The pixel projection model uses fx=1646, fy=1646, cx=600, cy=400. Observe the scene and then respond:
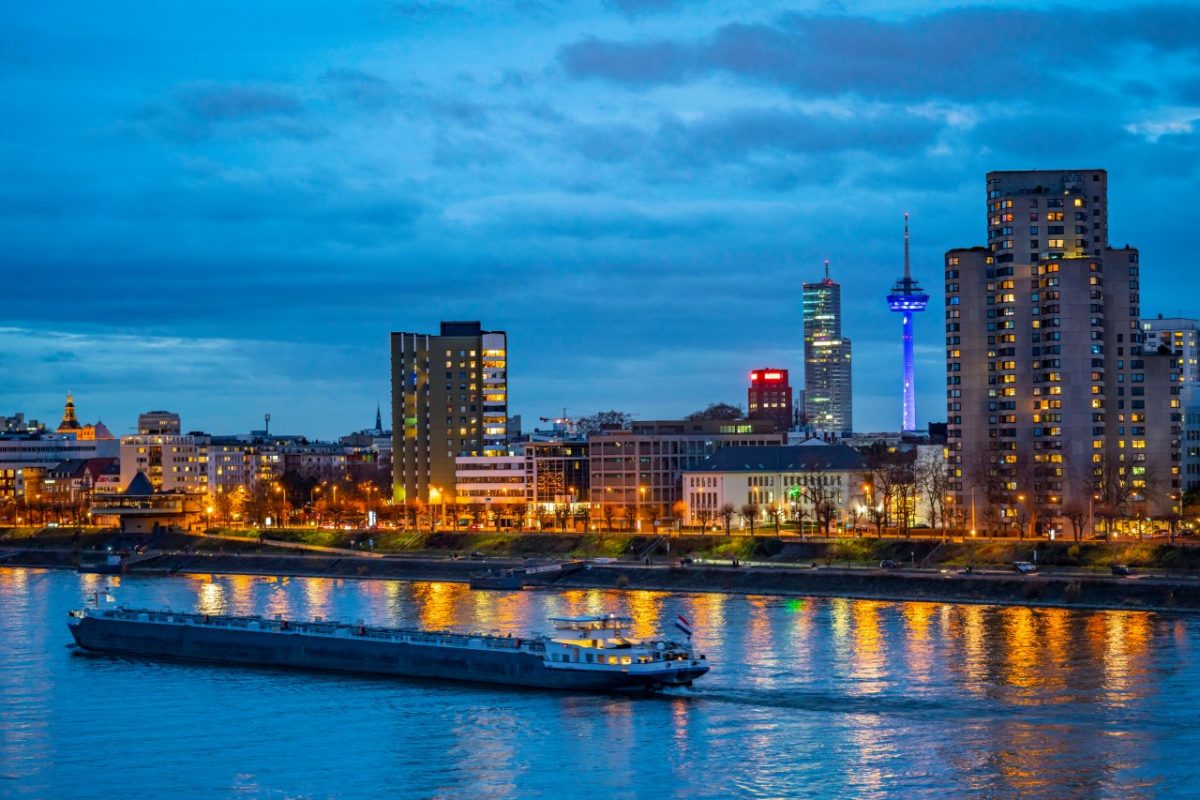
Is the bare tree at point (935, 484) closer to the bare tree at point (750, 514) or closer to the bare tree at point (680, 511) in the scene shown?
the bare tree at point (750, 514)

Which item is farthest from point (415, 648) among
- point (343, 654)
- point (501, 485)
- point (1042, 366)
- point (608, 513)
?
point (501, 485)

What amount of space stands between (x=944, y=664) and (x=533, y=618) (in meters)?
31.2

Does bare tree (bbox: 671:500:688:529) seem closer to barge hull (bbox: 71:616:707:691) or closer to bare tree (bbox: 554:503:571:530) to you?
bare tree (bbox: 554:503:571:530)

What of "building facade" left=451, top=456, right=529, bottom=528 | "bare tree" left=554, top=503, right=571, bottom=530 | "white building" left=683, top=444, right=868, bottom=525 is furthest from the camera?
"building facade" left=451, top=456, right=529, bottom=528

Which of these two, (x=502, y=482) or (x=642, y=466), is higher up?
(x=642, y=466)

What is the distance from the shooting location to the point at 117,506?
198500mm

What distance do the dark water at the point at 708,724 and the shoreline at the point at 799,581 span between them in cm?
755

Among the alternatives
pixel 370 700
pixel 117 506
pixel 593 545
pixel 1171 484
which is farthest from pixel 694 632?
pixel 117 506

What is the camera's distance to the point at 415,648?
81188mm

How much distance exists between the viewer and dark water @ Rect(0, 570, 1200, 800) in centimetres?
5444

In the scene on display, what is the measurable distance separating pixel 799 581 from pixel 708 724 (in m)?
55.0

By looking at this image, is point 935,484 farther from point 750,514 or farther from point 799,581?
point 799,581

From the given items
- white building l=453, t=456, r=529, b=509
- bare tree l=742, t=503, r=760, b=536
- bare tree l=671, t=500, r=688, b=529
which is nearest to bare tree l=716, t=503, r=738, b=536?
bare tree l=742, t=503, r=760, b=536

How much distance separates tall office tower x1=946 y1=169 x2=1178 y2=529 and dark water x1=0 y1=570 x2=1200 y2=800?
50.3 metres
